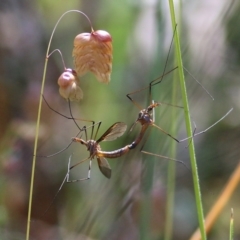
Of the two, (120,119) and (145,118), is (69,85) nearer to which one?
(145,118)

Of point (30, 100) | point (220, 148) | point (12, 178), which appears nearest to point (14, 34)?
point (30, 100)

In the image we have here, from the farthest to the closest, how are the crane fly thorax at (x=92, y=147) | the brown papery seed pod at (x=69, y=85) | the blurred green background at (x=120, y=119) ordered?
the blurred green background at (x=120, y=119), the crane fly thorax at (x=92, y=147), the brown papery seed pod at (x=69, y=85)

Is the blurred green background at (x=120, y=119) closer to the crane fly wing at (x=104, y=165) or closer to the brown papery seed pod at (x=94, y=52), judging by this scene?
the crane fly wing at (x=104, y=165)

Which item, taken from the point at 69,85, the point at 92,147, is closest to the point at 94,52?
the point at 69,85

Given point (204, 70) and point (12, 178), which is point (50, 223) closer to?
point (12, 178)

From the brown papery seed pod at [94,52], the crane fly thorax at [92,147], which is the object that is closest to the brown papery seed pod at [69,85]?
the brown papery seed pod at [94,52]

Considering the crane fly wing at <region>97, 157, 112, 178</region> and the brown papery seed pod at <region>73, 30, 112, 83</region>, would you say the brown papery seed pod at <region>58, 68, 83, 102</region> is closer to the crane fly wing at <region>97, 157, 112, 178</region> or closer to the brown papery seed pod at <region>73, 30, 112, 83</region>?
the brown papery seed pod at <region>73, 30, 112, 83</region>

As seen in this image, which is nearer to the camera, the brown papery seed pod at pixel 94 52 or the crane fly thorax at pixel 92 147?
the brown papery seed pod at pixel 94 52
